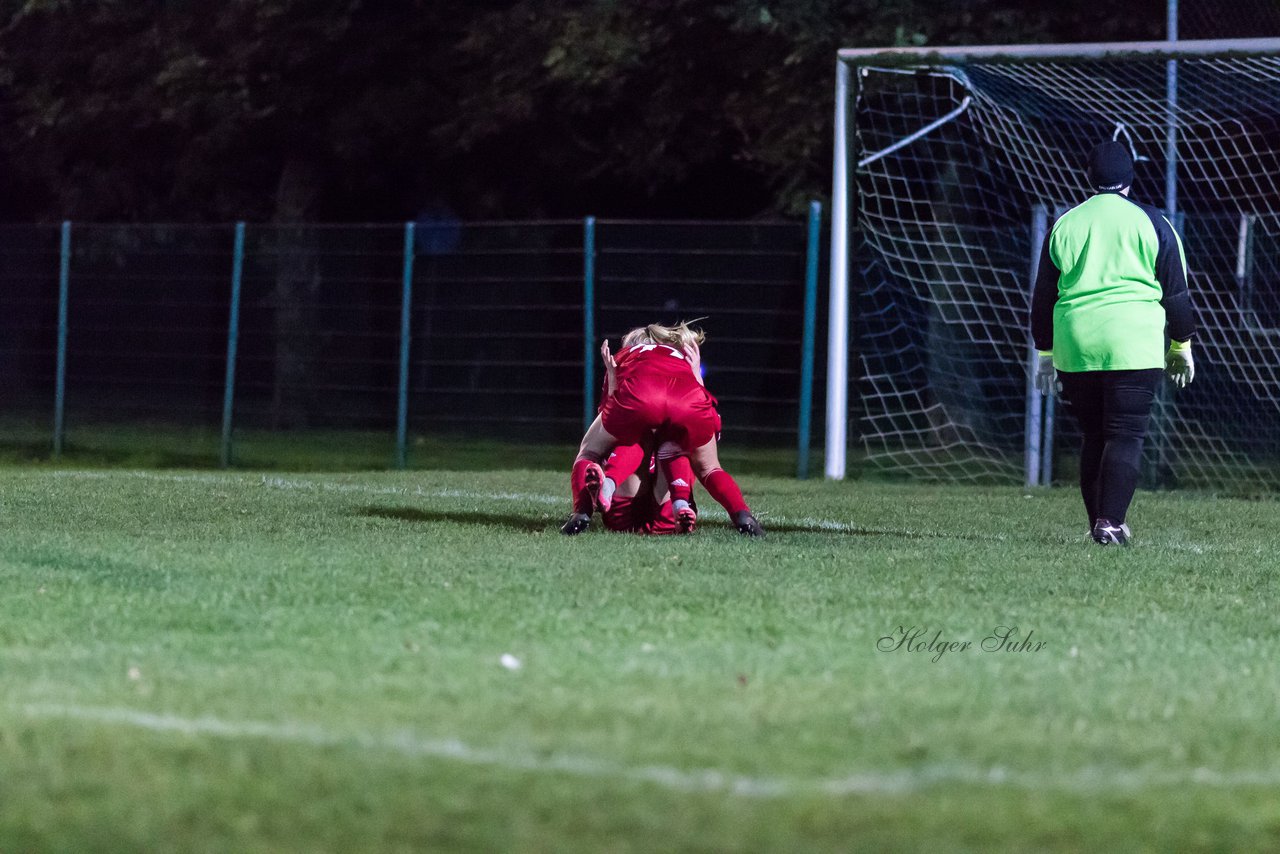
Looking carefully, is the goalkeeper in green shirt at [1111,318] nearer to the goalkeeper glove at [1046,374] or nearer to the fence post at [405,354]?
the goalkeeper glove at [1046,374]

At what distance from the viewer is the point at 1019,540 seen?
8.53 m

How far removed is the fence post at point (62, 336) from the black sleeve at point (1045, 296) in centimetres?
1082

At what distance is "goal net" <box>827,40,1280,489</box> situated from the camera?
42.1 feet

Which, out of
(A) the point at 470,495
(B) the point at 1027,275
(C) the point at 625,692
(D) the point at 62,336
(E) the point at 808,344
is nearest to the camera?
(C) the point at 625,692

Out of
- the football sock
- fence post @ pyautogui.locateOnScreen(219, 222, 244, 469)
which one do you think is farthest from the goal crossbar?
fence post @ pyautogui.locateOnScreen(219, 222, 244, 469)

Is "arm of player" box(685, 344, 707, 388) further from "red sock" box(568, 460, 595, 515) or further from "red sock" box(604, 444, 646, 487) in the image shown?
"red sock" box(568, 460, 595, 515)

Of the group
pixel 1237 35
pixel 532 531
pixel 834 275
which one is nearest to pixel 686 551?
pixel 532 531

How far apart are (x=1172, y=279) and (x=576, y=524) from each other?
2873mm

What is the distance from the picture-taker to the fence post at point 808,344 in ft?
46.3

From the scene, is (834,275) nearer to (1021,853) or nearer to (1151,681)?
(1151,681)

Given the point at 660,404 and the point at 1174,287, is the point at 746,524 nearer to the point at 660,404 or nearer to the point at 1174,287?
the point at 660,404

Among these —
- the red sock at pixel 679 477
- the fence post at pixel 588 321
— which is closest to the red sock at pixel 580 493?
the red sock at pixel 679 477

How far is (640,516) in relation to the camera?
27.6 ft

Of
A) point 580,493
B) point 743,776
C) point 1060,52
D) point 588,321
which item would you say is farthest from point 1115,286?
point 588,321
